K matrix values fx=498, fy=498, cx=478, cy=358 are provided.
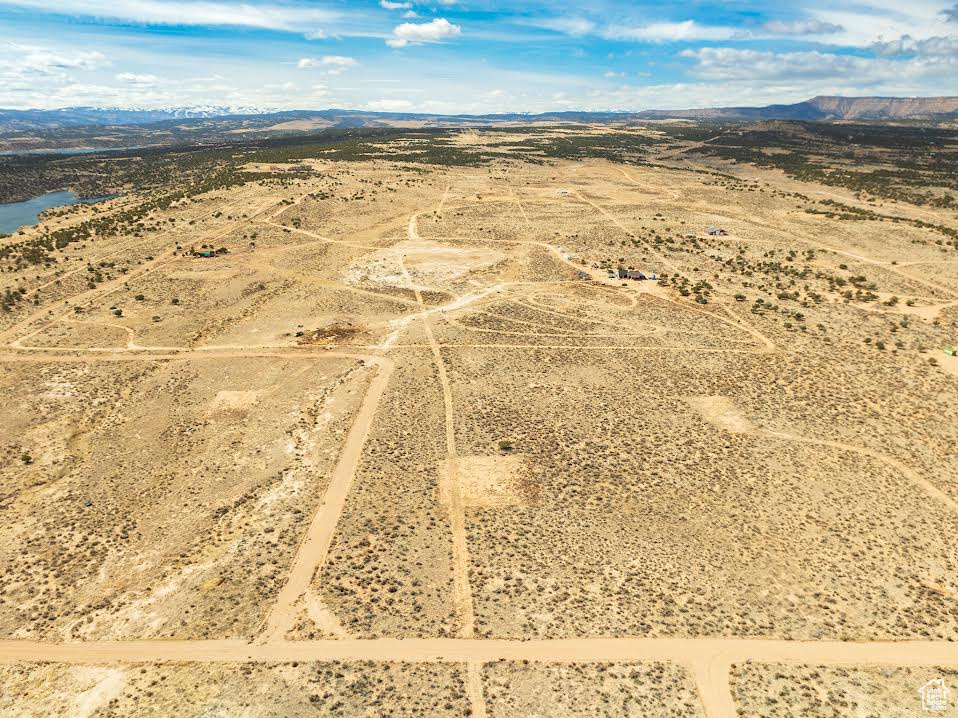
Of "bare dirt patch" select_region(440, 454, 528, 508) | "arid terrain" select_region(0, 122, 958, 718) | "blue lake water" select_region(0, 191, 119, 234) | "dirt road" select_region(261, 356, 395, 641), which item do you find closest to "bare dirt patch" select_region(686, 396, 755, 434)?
"arid terrain" select_region(0, 122, 958, 718)

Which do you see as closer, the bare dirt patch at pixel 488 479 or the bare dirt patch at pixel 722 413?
the bare dirt patch at pixel 488 479

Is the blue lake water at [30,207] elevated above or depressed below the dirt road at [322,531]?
above

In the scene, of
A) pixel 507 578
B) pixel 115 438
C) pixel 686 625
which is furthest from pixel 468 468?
pixel 115 438

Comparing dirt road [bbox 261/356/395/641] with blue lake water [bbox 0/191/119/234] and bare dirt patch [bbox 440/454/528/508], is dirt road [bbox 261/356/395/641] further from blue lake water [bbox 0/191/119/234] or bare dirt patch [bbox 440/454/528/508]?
blue lake water [bbox 0/191/119/234]

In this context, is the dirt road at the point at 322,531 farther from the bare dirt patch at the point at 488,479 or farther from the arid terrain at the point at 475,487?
the bare dirt patch at the point at 488,479

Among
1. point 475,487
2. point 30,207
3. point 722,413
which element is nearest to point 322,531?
point 475,487

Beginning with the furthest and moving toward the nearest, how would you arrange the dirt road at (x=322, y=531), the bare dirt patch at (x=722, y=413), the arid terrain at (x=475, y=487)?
the bare dirt patch at (x=722, y=413)
the dirt road at (x=322, y=531)
the arid terrain at (x=475, y=487)

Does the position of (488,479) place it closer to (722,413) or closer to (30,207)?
(722,413)

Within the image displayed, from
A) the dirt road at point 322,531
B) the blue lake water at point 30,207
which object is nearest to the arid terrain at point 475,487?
the dirt road at point 322,531

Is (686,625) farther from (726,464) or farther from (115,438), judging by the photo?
(115,438)
